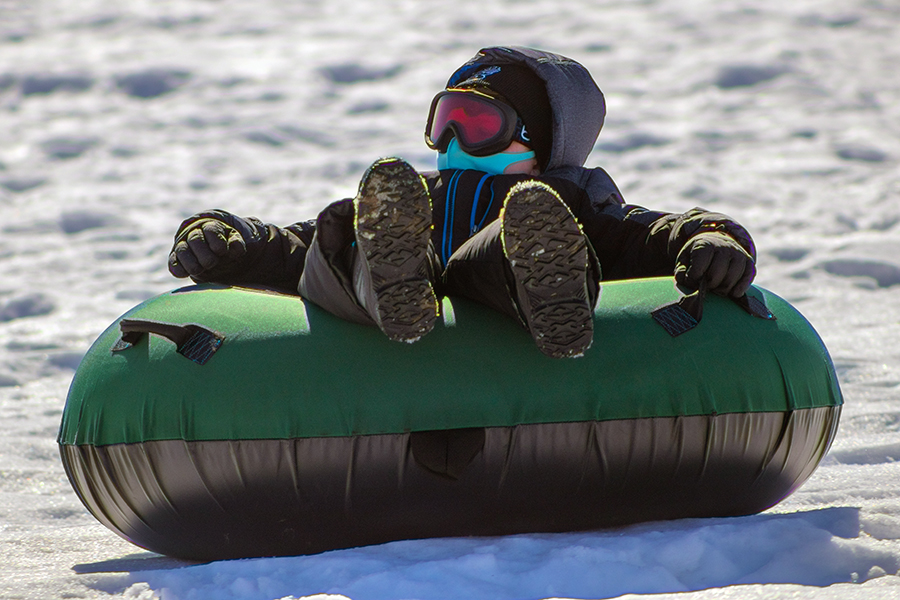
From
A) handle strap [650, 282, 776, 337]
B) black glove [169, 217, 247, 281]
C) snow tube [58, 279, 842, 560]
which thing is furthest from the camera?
black glove [169, 217, 247, 281]

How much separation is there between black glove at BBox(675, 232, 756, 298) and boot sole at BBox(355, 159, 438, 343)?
647 millimetres

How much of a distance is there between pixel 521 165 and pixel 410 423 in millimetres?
1018

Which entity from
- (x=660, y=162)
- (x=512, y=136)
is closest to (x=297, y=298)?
(x=512, y=136)

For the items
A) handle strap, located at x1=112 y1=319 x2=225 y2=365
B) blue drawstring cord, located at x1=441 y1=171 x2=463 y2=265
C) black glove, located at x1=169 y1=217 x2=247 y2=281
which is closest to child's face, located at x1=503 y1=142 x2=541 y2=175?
blue drawstring cord, located at x1=441 y1=171 x2=463 y2=265

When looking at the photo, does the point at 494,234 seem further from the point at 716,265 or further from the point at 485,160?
the point at 485,160

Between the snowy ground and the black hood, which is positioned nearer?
the snowy ground

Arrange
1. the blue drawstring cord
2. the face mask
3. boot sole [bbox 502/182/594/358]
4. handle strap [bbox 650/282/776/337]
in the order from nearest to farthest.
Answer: boot sole [bbox 502/182/594/358], handle strap [bbox 650/282/776/337], the blue drawstring cord, the face mask

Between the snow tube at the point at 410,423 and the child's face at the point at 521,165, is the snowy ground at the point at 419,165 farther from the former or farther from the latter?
the child's face at the point at 521,165

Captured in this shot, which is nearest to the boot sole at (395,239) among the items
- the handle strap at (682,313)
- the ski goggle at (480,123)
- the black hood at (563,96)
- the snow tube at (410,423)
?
the snow tube at (410,423)

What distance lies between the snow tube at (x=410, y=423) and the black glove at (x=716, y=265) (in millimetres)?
59

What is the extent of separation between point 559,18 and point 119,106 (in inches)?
181

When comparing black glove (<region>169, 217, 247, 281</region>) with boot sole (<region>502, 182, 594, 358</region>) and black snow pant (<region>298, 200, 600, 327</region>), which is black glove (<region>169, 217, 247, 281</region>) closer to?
black snow pant (<region>298, 200, 600, 327</region>)

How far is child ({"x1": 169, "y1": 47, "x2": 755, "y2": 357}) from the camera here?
1.79m

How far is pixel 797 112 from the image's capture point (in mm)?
8516
